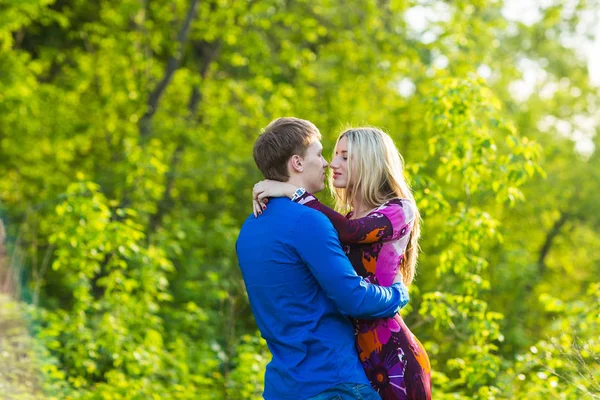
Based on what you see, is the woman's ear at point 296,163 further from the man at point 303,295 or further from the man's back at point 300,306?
the man's back at point 300,306

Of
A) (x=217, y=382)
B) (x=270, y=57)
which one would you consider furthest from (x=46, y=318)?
(x=270, y=57)

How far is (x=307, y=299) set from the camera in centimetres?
250

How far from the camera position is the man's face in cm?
265

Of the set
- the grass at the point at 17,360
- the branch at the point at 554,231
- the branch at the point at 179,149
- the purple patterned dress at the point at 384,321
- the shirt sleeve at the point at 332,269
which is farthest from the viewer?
the branch at the point at 554,231

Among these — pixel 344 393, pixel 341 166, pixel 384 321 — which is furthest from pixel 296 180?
pixel 344 393

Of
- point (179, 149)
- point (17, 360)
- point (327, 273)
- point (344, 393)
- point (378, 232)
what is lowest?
point (17, 360)

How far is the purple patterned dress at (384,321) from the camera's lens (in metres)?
2.61

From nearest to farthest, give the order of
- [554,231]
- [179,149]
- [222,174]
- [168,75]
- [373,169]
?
1. [373,169]
2. [168,75]
3. [222,174]
4. [179,149]
5. [554,231]

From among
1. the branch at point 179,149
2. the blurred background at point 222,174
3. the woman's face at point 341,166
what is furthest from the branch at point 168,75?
the woman's face at point 341,166

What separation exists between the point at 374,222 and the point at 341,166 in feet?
1.07

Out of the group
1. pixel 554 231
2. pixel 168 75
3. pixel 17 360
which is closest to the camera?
pixel 17 360

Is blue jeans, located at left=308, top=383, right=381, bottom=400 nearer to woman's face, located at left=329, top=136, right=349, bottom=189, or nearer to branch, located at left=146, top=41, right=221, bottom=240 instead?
woman's face, located at left=329, top=136, right=349, bottom=189

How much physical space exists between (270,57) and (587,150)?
23.9 ft

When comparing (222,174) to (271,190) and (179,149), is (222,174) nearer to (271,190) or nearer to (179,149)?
(179,149)
